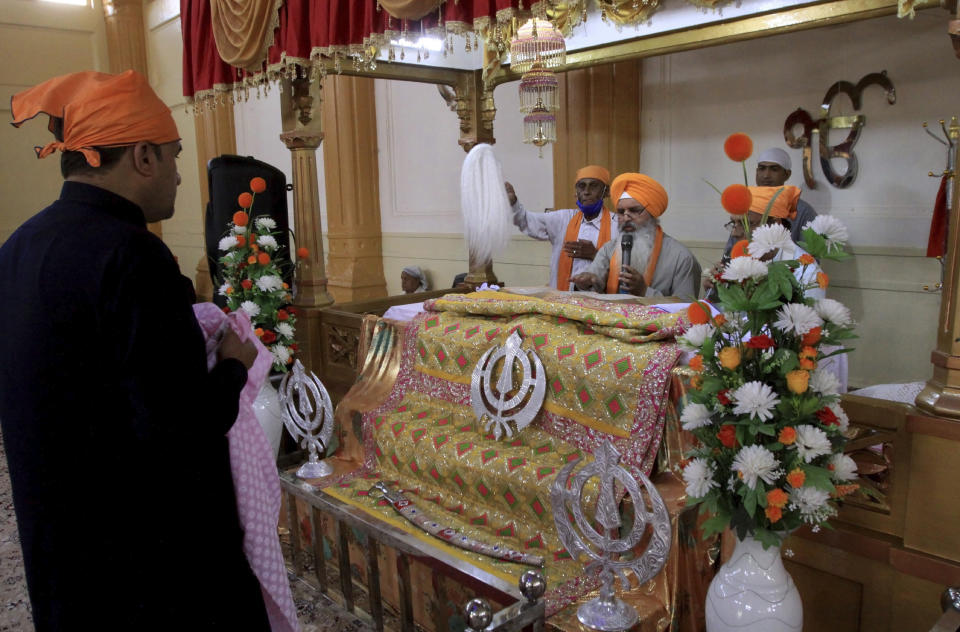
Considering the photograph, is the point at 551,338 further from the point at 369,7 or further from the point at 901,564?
the point at 369,7

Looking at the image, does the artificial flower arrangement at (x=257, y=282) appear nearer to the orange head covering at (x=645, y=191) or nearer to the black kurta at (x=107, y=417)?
the orange head covering at (x=645, y=191)

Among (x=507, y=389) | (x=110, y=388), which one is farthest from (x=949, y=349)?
(x=110, y=388)

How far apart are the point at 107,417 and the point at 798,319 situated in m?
1.50

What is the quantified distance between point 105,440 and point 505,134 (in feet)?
17.1

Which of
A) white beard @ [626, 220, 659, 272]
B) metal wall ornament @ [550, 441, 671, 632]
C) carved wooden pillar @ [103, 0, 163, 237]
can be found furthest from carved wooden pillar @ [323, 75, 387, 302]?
metal wall ornament @ [550, 441, 671, 632]

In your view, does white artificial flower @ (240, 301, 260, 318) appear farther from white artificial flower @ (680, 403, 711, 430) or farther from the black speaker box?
white artificial flower @ (680, 403, 711, 430)

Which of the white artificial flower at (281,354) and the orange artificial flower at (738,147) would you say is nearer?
the orange artificial flower at (738,147)

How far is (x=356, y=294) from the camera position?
739 cm

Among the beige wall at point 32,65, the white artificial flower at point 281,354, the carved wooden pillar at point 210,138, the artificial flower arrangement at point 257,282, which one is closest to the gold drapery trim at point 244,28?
the artificial flower arrangement at point 257,282

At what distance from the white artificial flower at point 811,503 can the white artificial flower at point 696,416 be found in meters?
0.26

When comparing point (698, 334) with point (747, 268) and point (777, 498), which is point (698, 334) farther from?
point (777, 498)

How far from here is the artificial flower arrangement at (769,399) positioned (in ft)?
5.65

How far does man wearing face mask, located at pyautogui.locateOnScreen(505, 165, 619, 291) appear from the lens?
4.37 metres

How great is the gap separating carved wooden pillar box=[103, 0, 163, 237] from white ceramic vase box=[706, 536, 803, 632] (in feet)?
32.6
